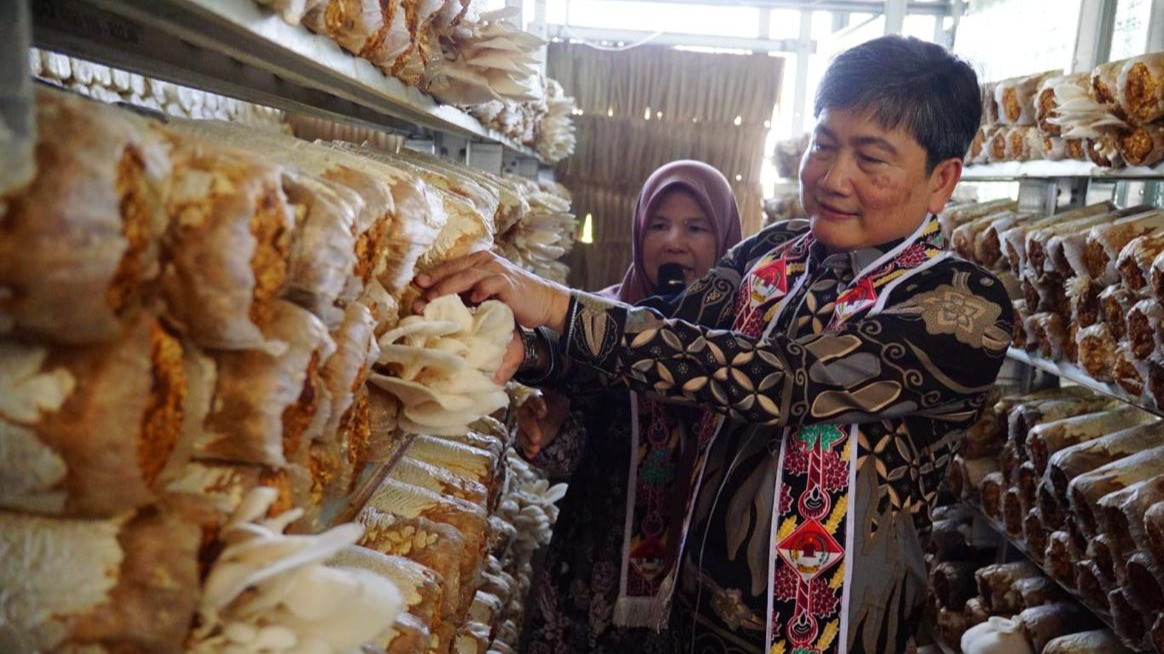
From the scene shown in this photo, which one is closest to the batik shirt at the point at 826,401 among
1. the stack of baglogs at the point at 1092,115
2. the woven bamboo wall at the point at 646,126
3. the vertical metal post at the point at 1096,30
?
the stack of baglogs at the point at 1092,115

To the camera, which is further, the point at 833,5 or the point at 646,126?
the point at 646,126

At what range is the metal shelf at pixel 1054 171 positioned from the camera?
2.30 m

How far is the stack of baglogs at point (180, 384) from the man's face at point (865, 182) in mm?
967

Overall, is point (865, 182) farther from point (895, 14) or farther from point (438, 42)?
point (895, 14)

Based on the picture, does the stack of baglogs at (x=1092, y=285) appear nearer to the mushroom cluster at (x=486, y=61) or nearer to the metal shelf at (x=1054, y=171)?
the metal shelf at (x=1054, y=171)

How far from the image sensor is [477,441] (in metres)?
1.88

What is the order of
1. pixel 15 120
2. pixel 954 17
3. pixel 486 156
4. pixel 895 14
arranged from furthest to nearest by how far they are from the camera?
pixel 954 17
pixel 895 14
pixel 486 156
pixel 15 120


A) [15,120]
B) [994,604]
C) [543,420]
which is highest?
[15,120]

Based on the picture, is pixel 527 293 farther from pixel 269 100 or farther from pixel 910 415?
pixel 910 415

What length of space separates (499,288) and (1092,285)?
185cm

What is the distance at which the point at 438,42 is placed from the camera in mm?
1549

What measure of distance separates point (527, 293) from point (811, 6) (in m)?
4.45

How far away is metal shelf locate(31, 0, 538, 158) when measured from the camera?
81 cm

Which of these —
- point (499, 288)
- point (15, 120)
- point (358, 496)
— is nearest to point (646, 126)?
point (499, 288)
